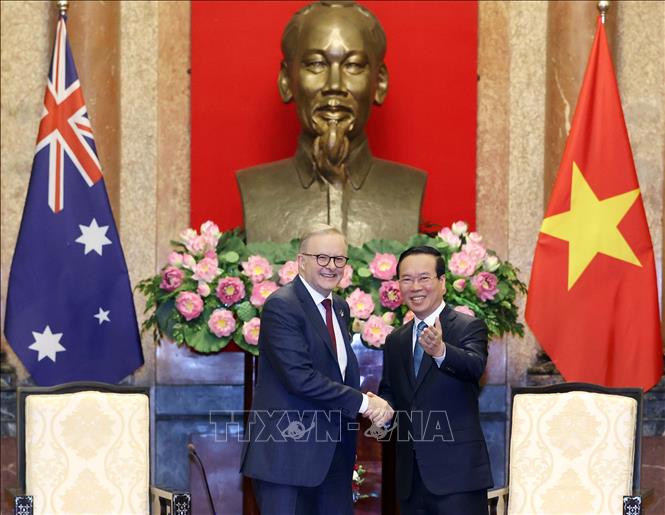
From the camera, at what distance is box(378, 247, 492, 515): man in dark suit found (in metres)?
4.18

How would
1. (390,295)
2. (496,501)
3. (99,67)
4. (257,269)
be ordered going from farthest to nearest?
1. (99,67)
2. (257,269)
3. (390,295)
4. (496,501)

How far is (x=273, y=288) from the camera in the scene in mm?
5258

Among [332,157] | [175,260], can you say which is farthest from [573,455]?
[332,157]

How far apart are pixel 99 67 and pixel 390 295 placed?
2.42 m

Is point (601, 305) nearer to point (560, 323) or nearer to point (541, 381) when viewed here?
point (560, 323)

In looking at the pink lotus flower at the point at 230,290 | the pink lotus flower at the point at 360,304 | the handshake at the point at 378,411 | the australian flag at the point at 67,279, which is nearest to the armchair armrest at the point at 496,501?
the handshake at the point at 378,411

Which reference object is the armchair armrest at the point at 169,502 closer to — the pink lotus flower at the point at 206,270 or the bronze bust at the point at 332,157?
the pink lotus flower at the point at 206,270

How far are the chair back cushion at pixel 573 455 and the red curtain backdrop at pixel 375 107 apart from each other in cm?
263

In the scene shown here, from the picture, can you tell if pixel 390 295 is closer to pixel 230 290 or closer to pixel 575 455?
pixel 230 290

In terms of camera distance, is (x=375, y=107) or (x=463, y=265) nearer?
(x=463, y=265)

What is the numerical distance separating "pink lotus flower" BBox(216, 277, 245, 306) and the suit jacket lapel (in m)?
1.08

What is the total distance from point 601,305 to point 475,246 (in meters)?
0.79

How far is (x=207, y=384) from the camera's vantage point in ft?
21.5

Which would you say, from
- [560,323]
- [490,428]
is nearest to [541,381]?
[490,428]
